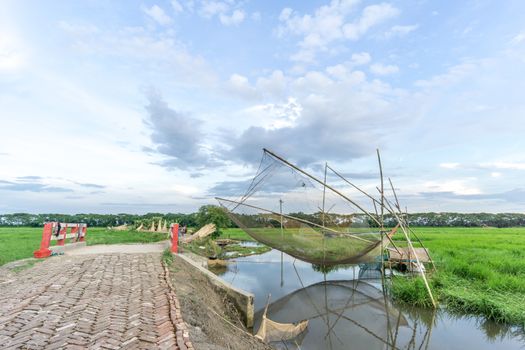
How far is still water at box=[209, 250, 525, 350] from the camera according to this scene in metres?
7.04

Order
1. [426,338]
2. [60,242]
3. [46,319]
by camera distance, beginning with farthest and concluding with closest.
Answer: [60,242], [426,338], [46,319]

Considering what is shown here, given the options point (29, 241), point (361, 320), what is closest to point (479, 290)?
point (361, 320)

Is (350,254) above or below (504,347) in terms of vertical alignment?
above

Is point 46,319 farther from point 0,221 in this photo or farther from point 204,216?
point 0,221

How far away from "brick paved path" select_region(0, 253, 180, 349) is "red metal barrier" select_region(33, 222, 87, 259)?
1.72m

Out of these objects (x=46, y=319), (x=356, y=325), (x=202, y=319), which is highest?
(x=46, y=319)

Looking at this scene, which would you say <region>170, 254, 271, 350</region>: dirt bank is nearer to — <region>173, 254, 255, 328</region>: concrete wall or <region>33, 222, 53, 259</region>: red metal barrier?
<region>173, 254, 255, 328</region>: concrete wall

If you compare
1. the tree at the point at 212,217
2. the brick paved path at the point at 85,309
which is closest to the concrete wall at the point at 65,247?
the brick paved path at the point at 85,309

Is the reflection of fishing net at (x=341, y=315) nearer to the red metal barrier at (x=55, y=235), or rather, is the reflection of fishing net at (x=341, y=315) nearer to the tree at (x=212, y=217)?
the red metal barrier at (x=55, y=235)

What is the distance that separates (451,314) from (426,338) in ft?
5.73

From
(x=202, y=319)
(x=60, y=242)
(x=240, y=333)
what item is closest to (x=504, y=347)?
(x=240, y=333)

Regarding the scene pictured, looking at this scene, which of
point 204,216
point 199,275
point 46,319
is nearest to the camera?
point 46,319

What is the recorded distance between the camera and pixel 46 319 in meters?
3.87

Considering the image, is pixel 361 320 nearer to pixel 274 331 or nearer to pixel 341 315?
pixel 341 315
